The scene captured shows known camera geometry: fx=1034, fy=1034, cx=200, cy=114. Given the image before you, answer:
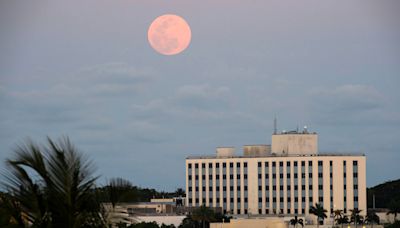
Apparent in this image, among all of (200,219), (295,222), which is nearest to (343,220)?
(295,222)

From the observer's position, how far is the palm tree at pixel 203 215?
413 ft

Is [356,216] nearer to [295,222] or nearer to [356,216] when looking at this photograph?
[356,216]

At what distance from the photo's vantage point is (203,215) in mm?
126750

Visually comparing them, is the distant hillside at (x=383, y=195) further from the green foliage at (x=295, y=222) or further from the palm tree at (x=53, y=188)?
the palm tree at (x=53, y=188)

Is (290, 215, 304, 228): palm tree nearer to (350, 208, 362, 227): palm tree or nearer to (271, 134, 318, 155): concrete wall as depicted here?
(350, 208, 362, 227): palm tree

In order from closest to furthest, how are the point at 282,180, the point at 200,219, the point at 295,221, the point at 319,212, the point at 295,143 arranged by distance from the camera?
the point at 200,219 < the point at 295,221 < the point at 319,212 < the point at 282,180 < the point at 295,143

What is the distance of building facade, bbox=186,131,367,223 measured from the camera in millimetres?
151375

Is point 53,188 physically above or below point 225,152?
below

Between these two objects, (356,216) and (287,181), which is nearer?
(356,216)

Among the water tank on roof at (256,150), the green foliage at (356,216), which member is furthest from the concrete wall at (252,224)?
the water tank on roof at (256,150)

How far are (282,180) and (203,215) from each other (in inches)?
1183

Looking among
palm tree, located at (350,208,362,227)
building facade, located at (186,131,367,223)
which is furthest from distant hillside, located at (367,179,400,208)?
palm tree, located at (350,208,362,227)

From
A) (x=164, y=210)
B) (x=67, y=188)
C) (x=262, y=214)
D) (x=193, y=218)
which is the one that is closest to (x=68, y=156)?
(x=67, y=188)

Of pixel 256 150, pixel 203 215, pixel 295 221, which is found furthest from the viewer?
pixel 256 150
